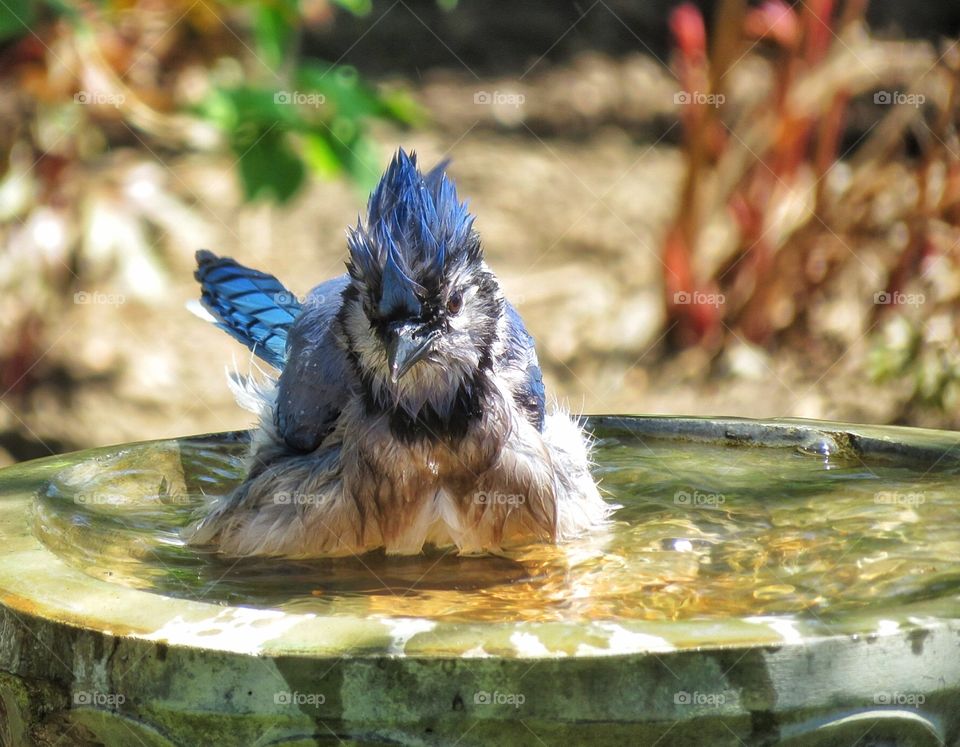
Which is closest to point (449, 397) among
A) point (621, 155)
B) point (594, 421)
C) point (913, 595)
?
point (594, 421)

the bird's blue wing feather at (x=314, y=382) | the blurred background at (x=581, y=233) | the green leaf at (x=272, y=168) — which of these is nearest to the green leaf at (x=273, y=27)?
the green leaf at (x=272, y=168)

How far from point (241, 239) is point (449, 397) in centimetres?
502

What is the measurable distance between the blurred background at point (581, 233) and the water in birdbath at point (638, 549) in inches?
116

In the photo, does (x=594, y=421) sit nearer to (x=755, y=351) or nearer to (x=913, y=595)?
(x=913, y=595)

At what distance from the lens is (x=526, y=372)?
328cm

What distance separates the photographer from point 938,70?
7191 millimetres

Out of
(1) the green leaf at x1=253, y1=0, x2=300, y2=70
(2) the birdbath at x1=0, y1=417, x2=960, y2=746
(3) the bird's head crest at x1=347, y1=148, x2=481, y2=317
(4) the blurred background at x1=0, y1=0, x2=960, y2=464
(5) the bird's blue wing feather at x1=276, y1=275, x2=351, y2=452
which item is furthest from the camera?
(4) the blurred background at x1=0, y1=0, x2=960, y2=464

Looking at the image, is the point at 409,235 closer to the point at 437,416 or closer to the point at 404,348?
the point at 404,348

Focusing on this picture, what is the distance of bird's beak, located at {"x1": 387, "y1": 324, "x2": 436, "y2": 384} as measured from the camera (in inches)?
106

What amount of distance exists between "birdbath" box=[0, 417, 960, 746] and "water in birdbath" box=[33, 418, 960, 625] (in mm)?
11

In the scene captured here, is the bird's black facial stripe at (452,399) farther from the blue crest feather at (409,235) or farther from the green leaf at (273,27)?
the green leaf at (273,27)

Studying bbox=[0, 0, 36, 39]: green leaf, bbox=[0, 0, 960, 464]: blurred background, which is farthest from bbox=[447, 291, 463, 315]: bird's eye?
bbox=[0, 0, 960, 464]: blurred background

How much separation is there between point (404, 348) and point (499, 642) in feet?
3.66

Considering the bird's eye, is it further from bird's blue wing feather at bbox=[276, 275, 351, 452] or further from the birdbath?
the birdbath
